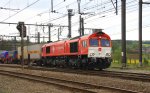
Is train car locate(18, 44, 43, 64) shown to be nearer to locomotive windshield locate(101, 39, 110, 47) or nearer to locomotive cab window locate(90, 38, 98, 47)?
locomotive windshield locate(101, 39, 110, 47)

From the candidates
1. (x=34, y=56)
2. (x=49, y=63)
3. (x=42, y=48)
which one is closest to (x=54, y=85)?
(x=49, y=63)

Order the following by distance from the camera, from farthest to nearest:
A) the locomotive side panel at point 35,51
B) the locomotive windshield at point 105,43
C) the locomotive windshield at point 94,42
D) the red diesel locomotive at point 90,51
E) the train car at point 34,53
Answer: the train car at point 34,53 < the locomotive side panel at point 35,51 < the locomotive windshield at point 105,43 < the locomotive windshield at point 94,42 < the red diesel locomotive at point 90,51

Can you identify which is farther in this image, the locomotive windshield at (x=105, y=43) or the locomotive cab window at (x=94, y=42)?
the locomotive windshield at (x=105, y=43)

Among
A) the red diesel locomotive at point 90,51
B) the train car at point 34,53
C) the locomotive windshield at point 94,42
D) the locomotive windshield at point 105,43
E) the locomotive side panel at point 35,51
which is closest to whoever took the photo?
the red diesel locomotive at point 90,51

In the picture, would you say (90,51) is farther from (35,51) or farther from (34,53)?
(34,53)

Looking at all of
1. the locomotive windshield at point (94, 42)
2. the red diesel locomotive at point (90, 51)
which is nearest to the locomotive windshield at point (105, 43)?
the red diesel locomotive at point (90, 51)

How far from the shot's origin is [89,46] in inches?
1141

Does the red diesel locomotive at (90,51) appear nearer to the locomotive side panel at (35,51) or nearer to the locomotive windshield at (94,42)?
the locomotive windshield at (94,42)

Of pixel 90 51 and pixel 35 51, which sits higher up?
pixel 35 51

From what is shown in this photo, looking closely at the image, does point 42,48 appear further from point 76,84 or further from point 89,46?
point 76,84

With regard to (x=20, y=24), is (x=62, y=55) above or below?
below

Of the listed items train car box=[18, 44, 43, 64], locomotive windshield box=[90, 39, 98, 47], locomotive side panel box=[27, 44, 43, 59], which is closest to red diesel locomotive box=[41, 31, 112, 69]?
locomotive windshield box=[90, 39, 98, 47]

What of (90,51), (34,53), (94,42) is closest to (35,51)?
(34,53)

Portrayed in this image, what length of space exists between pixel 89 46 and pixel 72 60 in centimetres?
376
